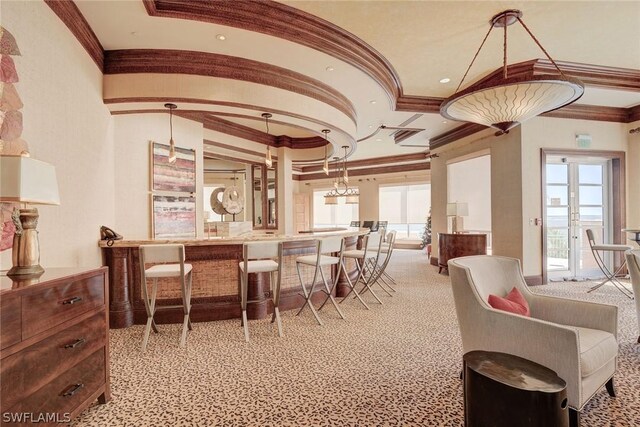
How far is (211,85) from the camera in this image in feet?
11.6

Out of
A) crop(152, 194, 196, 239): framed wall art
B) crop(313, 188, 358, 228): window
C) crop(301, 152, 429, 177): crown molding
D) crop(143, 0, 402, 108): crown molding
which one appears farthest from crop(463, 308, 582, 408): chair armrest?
crop(313, 188, 358, 228): window

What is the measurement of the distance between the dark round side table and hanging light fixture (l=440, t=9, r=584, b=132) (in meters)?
2.05

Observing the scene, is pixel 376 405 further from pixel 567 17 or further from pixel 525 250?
pixel 525 250

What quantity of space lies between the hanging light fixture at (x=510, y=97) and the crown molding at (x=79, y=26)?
3248mm

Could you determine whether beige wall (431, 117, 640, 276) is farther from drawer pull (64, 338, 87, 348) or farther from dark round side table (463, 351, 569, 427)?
drawer pull (64, 338, 87, 348)

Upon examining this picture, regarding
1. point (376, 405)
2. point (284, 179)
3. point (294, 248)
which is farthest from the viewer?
point (284, 179)

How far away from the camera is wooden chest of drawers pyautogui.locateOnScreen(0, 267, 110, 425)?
135 centimetres

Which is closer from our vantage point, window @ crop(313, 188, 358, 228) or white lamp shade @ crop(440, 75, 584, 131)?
white lamp shade @ crop(440, 75, 584, 131)

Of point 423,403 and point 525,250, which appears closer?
point 423,403

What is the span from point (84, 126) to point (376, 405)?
332 centimetres

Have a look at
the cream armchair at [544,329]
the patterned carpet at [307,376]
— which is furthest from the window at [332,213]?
the cream armchair at [544,329]

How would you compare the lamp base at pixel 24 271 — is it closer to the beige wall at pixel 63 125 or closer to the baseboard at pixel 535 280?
the beige wall at pixel 63 125

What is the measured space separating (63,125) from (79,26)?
0.94 m

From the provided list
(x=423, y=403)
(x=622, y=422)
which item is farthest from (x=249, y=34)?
(x=622, y=422)
